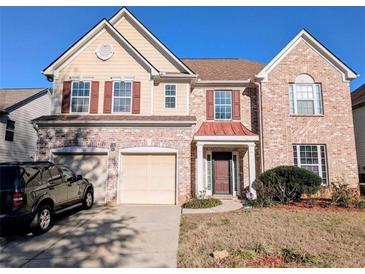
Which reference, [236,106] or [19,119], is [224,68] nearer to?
[236,106]

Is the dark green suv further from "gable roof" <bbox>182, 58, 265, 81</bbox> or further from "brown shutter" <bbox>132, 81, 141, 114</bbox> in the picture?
"gable roof" <bbox>182, 58, 265, 81</bbox>

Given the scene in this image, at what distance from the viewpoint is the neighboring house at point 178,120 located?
11414 millimetres

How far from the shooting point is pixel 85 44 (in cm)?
1303

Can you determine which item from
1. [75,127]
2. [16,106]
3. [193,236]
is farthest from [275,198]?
[16,106]

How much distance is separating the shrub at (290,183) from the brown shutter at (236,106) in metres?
3.86

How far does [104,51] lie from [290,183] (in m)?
11.1

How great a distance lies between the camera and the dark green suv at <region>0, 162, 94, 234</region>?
237 inches

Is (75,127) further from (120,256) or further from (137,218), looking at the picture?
(120,256)

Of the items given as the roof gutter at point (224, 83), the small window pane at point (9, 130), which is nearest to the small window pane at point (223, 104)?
the roof gutter at point (224, 83)

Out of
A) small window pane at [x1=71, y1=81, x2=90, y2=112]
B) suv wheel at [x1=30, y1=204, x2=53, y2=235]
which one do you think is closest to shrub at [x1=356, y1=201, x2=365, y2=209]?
suv wheel at [x1=30, y1=204, x2=53, y2=235]

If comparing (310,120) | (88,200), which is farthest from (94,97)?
(310,120)

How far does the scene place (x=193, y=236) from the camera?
6.42 meters

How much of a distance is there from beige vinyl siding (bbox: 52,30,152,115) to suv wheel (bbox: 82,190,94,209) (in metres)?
4.48

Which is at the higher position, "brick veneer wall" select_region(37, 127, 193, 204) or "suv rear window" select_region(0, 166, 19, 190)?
"brick veneer wall" select_region(37, 127, 193, 204)
